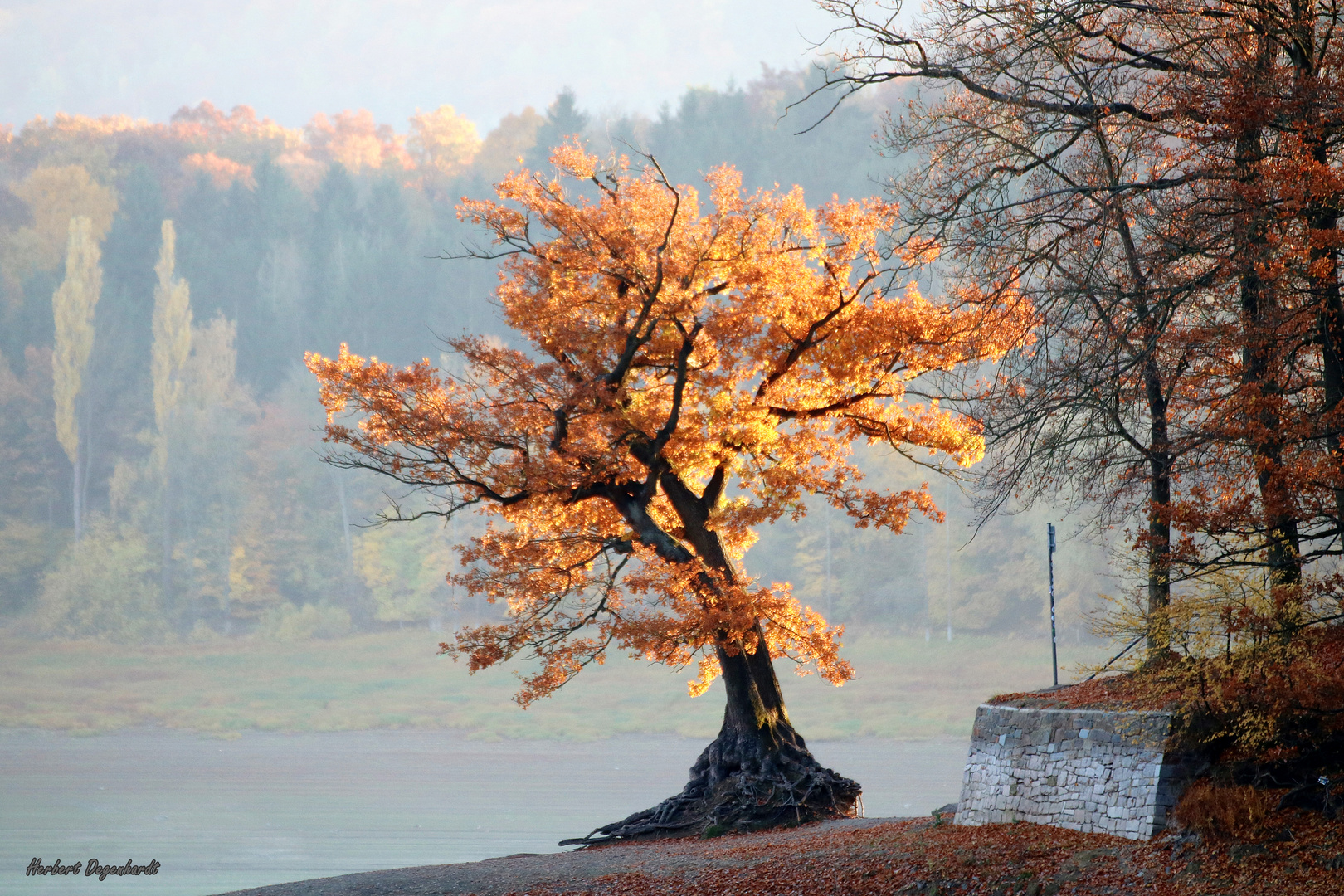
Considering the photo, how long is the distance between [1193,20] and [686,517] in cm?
825

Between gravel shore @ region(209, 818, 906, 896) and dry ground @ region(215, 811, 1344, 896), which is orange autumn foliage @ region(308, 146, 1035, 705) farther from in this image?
dry ground @ region(215, 811, 1344, 896)

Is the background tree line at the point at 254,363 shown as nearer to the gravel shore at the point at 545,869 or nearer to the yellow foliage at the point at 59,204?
the yellow foliage at the point at 59,204

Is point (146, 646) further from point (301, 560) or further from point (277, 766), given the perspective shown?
point (277, 766)

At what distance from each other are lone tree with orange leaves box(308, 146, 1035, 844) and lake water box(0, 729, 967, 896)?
1197cm

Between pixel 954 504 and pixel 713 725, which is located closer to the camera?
pixel 713 725

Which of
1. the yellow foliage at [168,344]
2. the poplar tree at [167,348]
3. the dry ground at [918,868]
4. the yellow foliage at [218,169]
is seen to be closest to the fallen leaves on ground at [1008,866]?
the dry ground at [918,868]

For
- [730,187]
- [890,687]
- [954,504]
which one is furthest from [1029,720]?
[954,504]

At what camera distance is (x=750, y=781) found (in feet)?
48.0

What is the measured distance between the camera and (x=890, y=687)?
4191 cm

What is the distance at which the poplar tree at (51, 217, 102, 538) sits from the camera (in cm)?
5353

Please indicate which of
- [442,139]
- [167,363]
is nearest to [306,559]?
[167,363]

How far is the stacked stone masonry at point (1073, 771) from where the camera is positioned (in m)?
Result: 9.30

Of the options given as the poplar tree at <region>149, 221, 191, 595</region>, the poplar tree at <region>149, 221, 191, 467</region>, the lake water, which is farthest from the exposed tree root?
the poplar tree at <region>149, 221, 191, 467</region>

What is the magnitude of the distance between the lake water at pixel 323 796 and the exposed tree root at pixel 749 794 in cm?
1080
